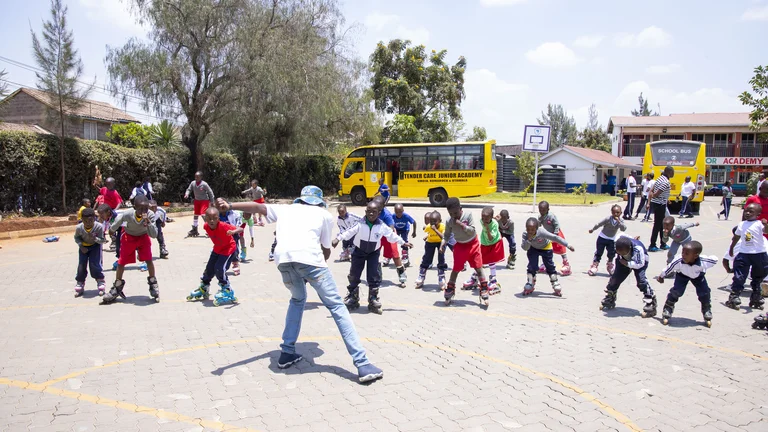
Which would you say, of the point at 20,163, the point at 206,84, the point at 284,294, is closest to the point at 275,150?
the point at 206,84

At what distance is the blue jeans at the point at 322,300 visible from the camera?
514cm

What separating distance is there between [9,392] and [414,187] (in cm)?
2305

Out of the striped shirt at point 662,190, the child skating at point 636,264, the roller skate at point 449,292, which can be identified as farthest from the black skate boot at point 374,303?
the striped shirt at point 662,190

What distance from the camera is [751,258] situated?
7.96m

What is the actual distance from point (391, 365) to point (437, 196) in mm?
21524

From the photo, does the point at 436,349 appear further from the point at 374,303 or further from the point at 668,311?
the point at 668,311

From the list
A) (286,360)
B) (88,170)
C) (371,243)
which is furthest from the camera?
(88,170)

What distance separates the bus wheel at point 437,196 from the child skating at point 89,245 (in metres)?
19.6

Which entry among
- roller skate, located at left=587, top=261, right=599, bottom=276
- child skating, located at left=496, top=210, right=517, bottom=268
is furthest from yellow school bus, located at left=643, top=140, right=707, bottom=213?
child skating, located at left=496, top=210, right=517, bottom=268

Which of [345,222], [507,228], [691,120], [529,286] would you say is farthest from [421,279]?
→ [691,120]

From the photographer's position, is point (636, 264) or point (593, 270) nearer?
point (636, 264)

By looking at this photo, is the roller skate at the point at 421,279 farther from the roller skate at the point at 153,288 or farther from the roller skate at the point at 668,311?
the roller skate at the point at 153,288

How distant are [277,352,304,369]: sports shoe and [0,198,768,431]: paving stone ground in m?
0.08

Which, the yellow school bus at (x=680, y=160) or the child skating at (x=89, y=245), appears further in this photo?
the yellow school bus at (x=680, y=160)
